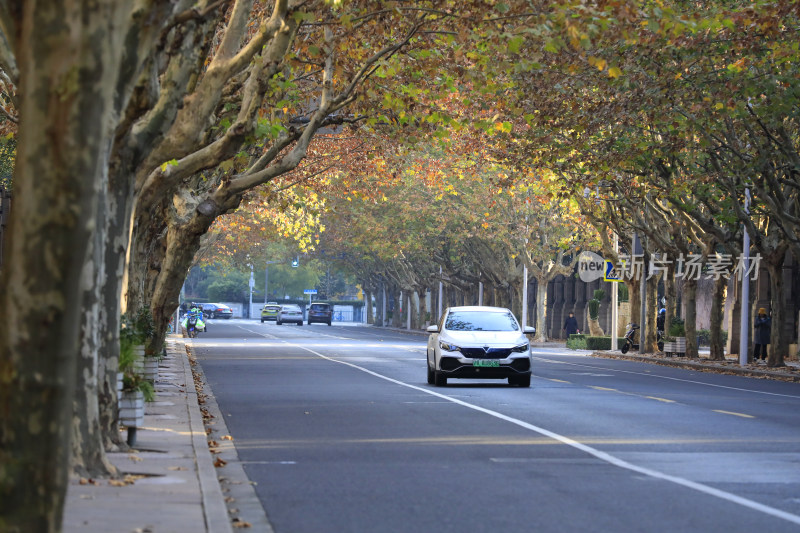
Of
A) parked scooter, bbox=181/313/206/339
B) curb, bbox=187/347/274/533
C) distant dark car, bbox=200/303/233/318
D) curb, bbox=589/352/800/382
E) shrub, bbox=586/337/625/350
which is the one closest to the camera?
curb, bbox=187/347/274/533

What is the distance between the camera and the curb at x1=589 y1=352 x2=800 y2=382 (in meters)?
34.7

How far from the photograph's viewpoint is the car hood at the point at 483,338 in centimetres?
2502

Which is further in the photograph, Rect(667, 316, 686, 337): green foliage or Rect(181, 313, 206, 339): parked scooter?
Rect(181, 313, 206, 339): parked scooter

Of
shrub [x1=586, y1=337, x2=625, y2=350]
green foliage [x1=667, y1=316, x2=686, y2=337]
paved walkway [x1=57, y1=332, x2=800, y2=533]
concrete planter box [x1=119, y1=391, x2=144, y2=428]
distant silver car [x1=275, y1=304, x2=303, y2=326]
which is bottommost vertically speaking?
paved walkway [x1=57, y1=332, x2=800, y2=533]

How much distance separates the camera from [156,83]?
38.3 ft

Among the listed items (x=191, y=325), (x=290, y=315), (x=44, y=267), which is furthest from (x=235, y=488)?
(x=290, y=315)

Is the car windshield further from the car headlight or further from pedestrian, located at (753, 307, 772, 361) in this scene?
pedestrian, located at (753, 307, 772, 361)

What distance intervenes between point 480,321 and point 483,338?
1.01 metres

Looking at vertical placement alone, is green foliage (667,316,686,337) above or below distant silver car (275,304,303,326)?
below

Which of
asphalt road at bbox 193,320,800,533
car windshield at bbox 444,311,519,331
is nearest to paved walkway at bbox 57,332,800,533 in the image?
asphalt road at bbox 193,320,800,533

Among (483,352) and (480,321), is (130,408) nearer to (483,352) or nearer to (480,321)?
(483,352)

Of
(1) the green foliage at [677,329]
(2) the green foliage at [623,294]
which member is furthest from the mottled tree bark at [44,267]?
(2) the green foliage at [623,294]

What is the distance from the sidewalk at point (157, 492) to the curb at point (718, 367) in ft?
73.2

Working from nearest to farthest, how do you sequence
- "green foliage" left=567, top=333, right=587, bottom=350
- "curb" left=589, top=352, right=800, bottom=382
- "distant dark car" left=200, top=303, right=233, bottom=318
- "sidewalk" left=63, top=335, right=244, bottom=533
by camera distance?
1. "sidewalk" left=63, top=335, right=244, bottom=533
2. "curb" left=589, top=352, right=800, bottom=382
3. "green foliage" left=567, top=333, right=587, bottom=350
4. "distant dark car" left=200, top=303, right=233, bottom=318
